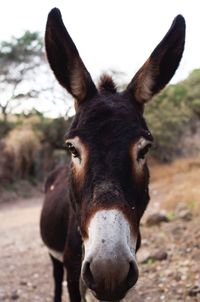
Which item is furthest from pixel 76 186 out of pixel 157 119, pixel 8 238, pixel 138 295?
pixel 157 119

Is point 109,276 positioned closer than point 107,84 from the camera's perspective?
Yes

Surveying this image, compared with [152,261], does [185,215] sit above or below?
below

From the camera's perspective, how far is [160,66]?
2990 mm

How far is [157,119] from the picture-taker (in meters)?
21.6

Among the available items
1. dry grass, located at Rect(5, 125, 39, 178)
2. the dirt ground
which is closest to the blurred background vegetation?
dry grass, located at Rect(5, 125, 39, 178)

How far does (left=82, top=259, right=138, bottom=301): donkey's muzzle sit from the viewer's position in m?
1.98

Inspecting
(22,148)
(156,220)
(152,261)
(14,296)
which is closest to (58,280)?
(14,296)

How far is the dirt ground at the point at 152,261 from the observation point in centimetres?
520

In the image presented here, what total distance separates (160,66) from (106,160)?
96 cm

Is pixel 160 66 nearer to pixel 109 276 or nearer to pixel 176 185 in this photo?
pixel 109 276

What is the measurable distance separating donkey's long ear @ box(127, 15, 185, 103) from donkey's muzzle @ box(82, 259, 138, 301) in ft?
4.17

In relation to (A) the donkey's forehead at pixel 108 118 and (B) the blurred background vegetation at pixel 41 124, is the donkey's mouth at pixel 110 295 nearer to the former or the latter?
(A) the donkey's forehead at pixel 108 118

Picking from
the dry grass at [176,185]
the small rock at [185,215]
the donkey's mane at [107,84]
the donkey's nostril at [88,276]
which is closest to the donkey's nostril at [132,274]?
the donkey's nostril at [88,276]

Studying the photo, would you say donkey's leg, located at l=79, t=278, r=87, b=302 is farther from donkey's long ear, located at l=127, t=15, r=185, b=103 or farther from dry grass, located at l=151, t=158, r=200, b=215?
dry grass, located at l=151, t=158, r=200, b=215
